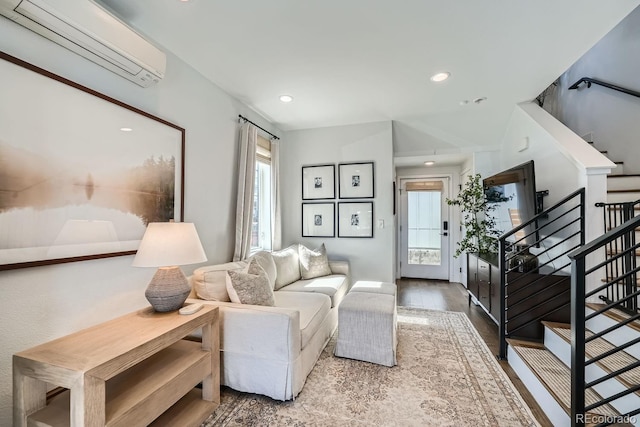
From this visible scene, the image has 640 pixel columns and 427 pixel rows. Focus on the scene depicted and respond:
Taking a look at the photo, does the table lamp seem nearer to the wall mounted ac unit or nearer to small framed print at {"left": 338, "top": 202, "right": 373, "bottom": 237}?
the wall mounted ac unit

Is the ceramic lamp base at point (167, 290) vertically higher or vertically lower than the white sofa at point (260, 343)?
higher

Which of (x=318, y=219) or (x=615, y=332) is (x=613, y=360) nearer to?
(x=615, y=332)

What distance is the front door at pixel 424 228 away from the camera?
5.21m

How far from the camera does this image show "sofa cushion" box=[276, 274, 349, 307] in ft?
9.29

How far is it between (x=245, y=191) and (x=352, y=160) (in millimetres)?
1664

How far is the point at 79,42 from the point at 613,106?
16.0 feet

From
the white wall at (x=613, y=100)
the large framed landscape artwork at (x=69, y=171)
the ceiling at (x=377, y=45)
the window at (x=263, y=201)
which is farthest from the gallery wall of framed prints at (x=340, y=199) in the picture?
the white wall at (x=613, y=100)

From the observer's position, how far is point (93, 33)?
1.40 meters

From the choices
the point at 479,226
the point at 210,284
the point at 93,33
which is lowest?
the point at 210,284

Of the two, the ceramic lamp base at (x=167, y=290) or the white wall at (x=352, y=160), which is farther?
the white wall at (x=352, y=160)

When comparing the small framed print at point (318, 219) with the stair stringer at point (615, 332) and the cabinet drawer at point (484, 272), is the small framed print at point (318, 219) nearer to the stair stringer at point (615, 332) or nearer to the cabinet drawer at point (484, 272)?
the cabinet drawer at point (484, 272)

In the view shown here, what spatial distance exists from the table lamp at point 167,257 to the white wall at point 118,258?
0.93 feet

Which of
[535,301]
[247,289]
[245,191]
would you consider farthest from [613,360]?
[245,191]

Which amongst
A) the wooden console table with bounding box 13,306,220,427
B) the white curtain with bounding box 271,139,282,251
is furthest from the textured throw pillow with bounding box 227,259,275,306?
the white curtain with bounding box 271,139,282,251
